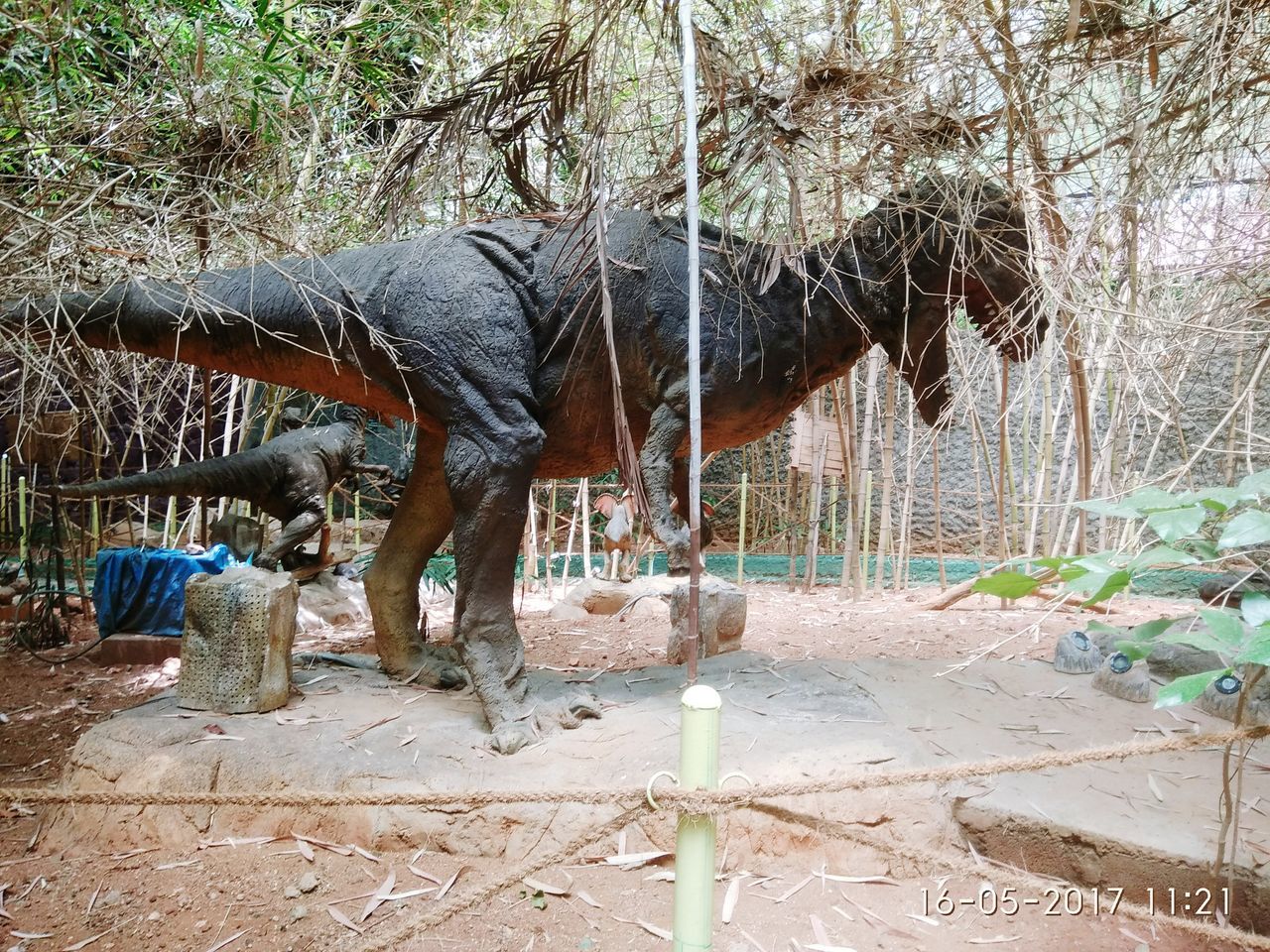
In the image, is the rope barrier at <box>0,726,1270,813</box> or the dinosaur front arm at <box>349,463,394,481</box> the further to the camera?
the dinosaur front arm at <box>349,463,394,481</box>

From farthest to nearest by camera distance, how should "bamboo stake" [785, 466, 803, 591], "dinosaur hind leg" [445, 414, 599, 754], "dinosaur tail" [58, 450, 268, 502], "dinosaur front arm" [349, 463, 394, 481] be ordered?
"bamboo stake" [785, 466, 803, 591] < "dinosaur front arm" [349, 463, 394, 481] < "dinosaur tail" [58, 450, 268, 502] < "dinosaur hind leg" [445, 414, 599, 754]

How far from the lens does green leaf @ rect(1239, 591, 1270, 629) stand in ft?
4.78

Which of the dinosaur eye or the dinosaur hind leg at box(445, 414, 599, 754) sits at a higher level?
the dinosaur hind leg at box(445, 414, 599, 754)

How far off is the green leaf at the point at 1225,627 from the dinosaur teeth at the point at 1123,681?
1970 millimetres

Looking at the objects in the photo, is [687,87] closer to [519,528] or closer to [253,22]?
[519,528]

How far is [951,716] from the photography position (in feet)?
9.81

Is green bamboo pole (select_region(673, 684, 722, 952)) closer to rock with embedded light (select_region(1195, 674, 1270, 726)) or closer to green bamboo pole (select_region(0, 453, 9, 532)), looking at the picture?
rock with embedded light (select_region(1195, 674, 1270, 726))

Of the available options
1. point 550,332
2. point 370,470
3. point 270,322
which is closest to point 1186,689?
point 550,332

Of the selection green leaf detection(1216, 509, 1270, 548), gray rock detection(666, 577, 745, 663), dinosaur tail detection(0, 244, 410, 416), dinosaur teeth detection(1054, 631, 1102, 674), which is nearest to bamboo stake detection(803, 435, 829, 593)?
gray rock detection(666, 577, 745, 663)

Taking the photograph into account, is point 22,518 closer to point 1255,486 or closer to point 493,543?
point 493,543

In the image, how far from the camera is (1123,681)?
130 inches

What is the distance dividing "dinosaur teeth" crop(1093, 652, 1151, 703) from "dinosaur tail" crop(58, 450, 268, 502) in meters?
4.36

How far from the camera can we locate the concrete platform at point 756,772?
7.72 feet

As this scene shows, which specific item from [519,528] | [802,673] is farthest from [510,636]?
[802,673]
